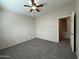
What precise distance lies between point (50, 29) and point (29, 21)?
6.79 feet

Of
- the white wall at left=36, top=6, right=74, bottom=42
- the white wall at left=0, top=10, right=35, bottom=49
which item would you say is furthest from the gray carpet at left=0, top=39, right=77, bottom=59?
the white wall at left=36, top=6, right=74, bottom=42

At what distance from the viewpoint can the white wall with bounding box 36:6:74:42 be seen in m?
4.42

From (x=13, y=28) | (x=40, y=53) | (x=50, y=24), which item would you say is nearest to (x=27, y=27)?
(x=13, y=28)

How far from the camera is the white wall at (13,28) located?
12.9 ft

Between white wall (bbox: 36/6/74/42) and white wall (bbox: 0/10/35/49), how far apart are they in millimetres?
949

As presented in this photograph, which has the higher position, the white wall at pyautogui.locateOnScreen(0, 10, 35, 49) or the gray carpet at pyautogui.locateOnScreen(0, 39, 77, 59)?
the white wall at pyautogui.locateOnScreen(0, 10, 35, 49)

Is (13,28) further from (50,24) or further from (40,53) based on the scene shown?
(50,24)

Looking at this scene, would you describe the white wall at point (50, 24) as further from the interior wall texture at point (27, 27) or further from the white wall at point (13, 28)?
the white wall at point (13, 28)

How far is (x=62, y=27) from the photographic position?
21.6 ft

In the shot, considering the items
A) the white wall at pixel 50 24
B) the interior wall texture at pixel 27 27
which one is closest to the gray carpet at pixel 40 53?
the interior wall texture at pixel 27 27

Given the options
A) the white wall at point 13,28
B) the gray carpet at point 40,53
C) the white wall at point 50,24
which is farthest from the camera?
the white wall at point 50,24

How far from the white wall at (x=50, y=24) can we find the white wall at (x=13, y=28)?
949 millimetres

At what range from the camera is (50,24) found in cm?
526

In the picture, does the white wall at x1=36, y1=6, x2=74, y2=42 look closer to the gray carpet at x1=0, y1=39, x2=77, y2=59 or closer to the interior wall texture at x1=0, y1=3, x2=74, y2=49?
the interior wall texture at x1=0, y1=3, x2=74, y2=49
